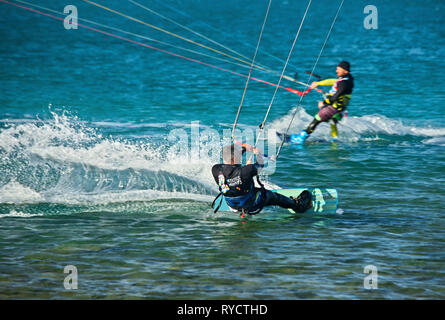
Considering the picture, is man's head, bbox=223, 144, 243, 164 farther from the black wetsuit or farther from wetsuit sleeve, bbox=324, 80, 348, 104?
wetsuit sleeve, bbox=324, 80, 348, 104

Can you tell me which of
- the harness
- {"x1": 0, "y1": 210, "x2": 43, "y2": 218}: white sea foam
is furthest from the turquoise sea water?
the harness

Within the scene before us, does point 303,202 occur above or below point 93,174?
below

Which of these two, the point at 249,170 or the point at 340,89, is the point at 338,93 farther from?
the point at 249,170

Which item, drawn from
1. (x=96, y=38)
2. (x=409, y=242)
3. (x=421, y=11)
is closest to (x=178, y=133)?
(x=409, y=242)

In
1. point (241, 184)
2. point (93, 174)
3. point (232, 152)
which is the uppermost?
point (232, 152)

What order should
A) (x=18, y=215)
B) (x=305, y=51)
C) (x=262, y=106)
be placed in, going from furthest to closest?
(x=305, y=51) → (x=262, y=106) → (x=18, y=215)

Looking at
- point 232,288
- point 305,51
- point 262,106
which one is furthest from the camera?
point 305,51

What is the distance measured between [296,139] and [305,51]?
25.6 m

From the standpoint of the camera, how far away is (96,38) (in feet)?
156

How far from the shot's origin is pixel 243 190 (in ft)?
36.0

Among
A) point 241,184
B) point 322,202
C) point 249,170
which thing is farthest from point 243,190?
point 322,202

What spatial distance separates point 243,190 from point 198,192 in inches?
123

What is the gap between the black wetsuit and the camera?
10734mm
